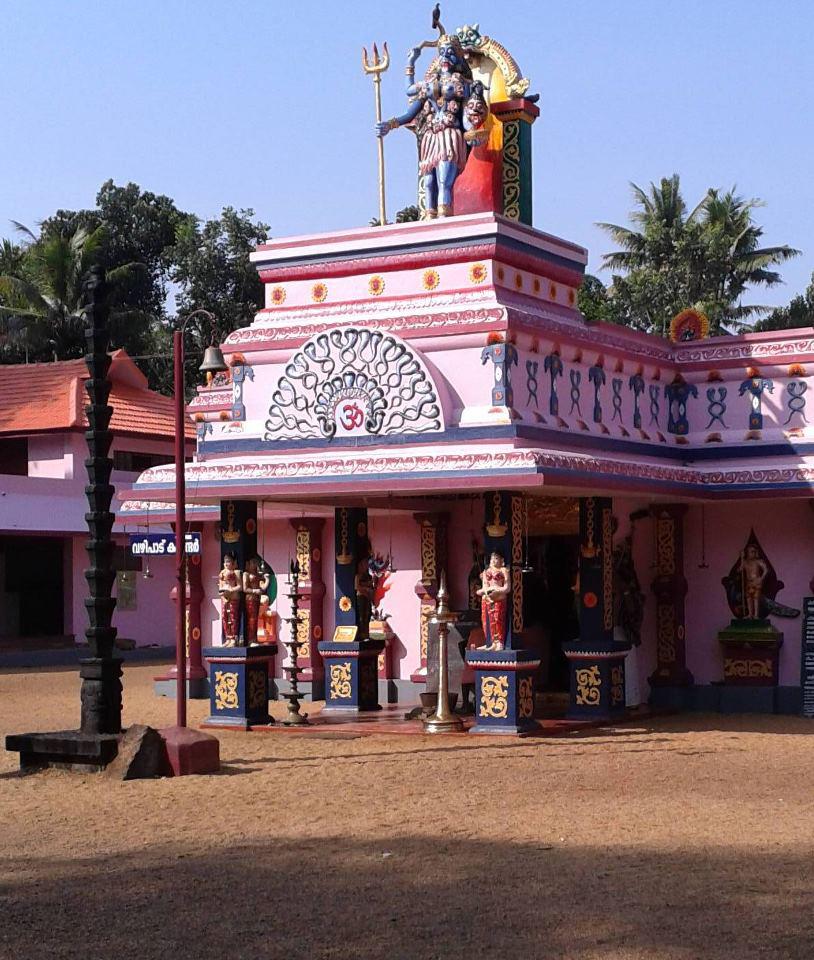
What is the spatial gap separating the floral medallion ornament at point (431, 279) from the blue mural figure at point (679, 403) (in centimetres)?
388

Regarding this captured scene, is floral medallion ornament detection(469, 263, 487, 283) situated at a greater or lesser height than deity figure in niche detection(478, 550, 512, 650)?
greater

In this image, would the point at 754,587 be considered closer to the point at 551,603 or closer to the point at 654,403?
the point at 654,403

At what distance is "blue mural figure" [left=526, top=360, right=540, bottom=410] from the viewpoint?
1670cm

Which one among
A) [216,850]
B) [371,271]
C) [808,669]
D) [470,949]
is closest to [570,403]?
[371,271]

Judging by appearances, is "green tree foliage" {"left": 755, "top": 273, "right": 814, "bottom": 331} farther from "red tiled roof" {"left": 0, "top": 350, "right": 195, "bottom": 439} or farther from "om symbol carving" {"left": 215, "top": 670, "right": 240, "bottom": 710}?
"om symbol carving" {"left": 215, "top": 670, "right": 240, "bottom": 710}

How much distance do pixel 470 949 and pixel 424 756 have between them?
7.25 meters

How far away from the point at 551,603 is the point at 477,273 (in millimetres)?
6201

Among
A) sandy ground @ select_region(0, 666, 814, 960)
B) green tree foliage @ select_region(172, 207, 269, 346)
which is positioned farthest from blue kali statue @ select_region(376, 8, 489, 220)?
green tree foliage @ select_region(172, 207, 269, 346)

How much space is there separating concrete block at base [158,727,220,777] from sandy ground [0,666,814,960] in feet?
1.08

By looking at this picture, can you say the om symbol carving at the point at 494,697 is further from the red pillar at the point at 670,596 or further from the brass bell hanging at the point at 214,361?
the brass bell hanging at the point at 214,361

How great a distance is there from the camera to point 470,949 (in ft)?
25.6

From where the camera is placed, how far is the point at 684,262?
4406 centimetres

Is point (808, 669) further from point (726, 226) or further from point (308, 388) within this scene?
point (726, 226)

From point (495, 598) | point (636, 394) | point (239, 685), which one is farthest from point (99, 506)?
point (636, 394)
